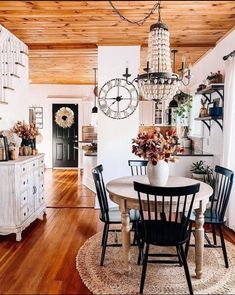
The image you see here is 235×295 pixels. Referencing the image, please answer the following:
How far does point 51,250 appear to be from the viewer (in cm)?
321

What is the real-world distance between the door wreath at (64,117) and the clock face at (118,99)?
4531 mm

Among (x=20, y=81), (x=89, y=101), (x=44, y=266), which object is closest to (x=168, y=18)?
(x=20, y=81)

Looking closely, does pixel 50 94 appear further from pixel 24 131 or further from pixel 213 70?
pixel 213 70

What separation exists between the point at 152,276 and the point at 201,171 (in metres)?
2.26

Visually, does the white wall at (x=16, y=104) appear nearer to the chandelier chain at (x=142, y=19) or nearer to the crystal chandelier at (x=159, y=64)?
the chandelier chain at (x=142, y=19)

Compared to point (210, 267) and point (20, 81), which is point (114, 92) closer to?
point (20, 81)

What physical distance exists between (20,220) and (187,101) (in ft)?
13.5

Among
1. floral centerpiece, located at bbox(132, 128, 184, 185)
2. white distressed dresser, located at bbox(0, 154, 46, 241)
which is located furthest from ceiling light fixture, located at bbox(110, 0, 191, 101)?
white distressed dresser, located at bbox(0, 154, 46, 241)

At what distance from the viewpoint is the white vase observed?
110 inches

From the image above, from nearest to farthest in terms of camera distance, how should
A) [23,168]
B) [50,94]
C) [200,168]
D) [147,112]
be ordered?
[23,168]
[200,168]
[147,112]
[50,94]

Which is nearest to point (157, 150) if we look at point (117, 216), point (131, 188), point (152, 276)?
point (131, 188)

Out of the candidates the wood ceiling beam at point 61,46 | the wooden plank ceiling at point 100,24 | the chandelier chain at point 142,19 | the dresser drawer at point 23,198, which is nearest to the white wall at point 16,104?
the wood ceiling beam at point 61,46

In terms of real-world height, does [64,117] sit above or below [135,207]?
above

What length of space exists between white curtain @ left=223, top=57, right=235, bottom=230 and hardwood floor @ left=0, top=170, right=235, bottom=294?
37cm
